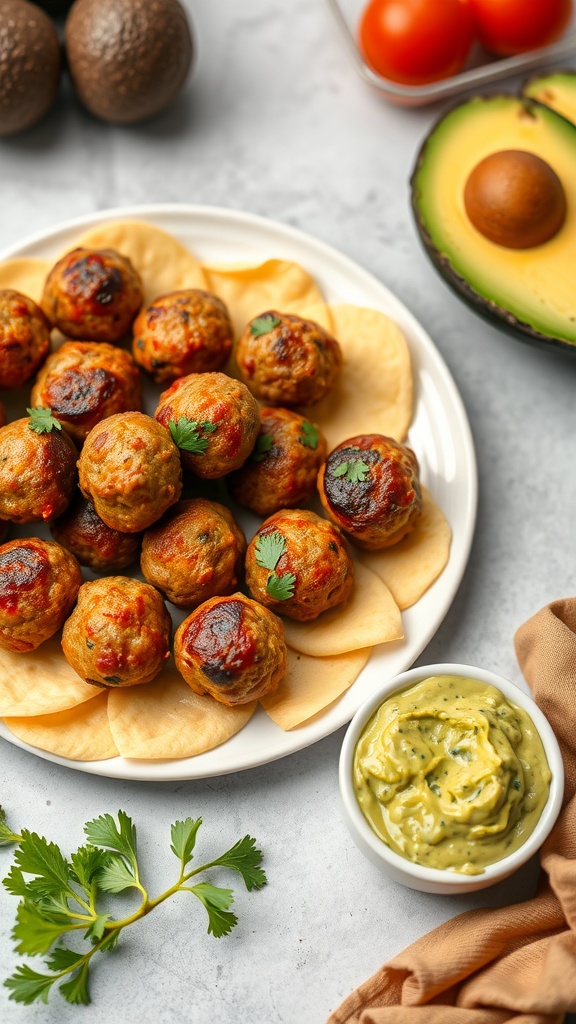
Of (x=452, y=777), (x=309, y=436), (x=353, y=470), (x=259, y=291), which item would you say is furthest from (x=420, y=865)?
(x=259, y=291)

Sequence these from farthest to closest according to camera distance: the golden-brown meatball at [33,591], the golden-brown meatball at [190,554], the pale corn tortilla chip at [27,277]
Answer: the pale corn tortilla chip at [27,277]
the golden-brown meatball at [190,554]
the golden-brown meatball at [33,591]

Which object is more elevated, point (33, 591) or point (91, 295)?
point (91, 295)

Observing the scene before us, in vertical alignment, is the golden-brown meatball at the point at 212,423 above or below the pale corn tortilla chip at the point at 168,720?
above

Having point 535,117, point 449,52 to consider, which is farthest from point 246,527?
point 449,52

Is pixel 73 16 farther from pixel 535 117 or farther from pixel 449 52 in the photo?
pixel 535 117

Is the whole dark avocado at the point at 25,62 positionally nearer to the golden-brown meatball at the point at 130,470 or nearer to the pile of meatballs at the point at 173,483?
the pile of meatballs at the point at 173,483

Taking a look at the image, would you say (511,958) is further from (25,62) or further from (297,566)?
(25,62)

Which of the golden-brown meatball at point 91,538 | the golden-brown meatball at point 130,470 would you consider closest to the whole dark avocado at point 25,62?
the golden-brown meatball at point 130,470

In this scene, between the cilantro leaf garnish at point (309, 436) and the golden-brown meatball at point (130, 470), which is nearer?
the golden-brown meatball at point (130, 470)
